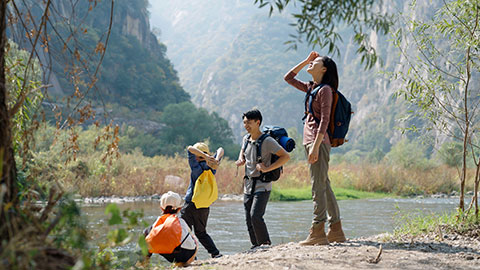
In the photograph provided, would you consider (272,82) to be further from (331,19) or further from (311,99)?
(331,19)

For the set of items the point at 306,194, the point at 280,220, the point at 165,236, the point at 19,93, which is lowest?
the point at 280,220

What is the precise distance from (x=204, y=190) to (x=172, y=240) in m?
0.94

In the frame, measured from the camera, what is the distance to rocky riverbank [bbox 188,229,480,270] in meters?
4.31

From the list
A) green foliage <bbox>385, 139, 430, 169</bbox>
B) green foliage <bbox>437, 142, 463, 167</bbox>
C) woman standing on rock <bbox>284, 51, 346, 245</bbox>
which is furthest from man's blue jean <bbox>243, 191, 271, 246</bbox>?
green foliage <bbox>385, 139, 430, 169</bbox>

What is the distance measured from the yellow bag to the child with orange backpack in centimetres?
64

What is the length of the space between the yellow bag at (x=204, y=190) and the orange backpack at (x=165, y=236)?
28.8 inches

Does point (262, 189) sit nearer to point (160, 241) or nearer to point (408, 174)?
point (160, 241)

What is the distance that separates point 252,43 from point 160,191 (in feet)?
521

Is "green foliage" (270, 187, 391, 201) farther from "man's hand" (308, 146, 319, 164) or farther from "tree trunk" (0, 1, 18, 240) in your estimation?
"tree trunk" (0, 1, 18, 240)

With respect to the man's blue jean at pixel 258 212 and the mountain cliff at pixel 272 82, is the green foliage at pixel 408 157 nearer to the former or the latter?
the man's blue jean at pixel 258 212

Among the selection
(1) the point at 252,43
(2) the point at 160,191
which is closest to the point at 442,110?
(2) the point at 160,191

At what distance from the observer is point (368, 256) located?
15.1ft


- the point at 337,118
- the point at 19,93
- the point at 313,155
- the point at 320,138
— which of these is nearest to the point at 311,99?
the point at 337,118

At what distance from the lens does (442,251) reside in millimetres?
5043
